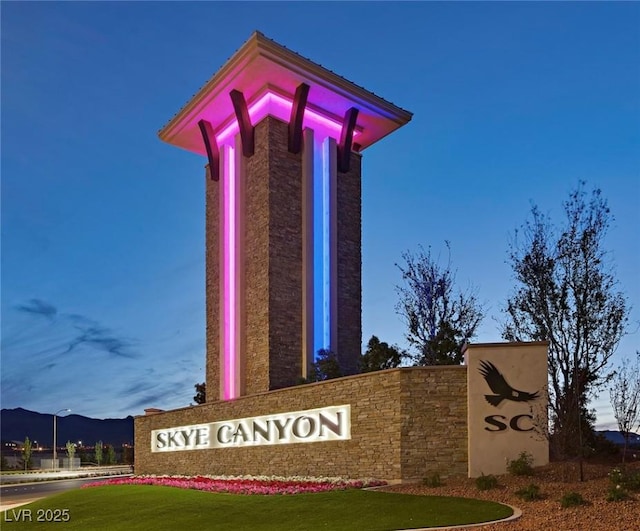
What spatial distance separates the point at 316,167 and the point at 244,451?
42.3 ft

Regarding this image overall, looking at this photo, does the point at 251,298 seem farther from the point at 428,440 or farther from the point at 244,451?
the point at 428,440

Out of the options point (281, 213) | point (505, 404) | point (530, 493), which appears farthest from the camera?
point (281, 213)

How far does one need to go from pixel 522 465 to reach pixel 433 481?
7.20ft

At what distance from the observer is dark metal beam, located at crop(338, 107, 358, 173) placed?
29.0 m

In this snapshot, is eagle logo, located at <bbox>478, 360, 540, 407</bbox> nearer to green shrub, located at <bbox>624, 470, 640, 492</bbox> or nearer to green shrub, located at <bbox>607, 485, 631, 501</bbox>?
green shrub, located at <bbox>624, 470, 640, 492</bbox>

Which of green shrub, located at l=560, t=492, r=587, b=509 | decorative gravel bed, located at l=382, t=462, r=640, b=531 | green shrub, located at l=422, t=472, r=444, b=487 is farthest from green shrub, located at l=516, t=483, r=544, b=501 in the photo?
green shrub, located at l=422, t=472, r=444, b=487

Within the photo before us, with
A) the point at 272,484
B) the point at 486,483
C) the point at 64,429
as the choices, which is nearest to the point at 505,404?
the point at 486,483

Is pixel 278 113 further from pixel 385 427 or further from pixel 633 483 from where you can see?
pixel 633 483

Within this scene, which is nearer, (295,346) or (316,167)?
(295,346)

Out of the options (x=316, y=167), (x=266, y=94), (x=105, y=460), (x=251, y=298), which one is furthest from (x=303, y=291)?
(x=105, y=460)

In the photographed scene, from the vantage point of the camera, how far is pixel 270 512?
13.6m

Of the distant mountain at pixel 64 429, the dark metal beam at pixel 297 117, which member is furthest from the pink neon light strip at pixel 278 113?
the distant mountain at pixel 64 429

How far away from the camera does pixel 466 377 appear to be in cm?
1642

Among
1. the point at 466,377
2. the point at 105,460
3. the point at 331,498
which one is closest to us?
the point at 331,498
